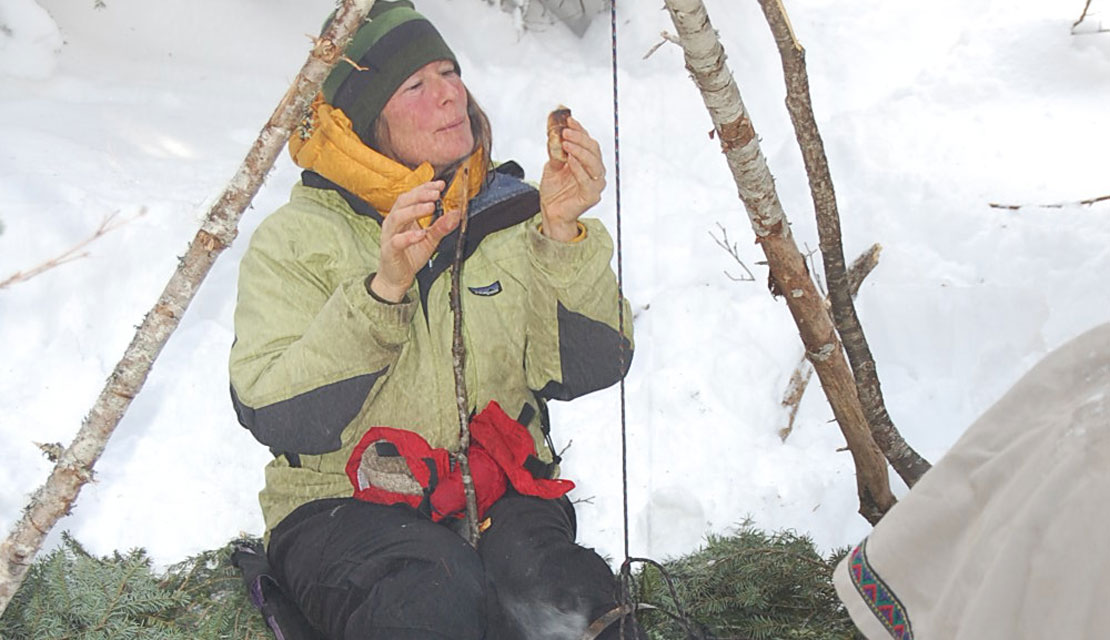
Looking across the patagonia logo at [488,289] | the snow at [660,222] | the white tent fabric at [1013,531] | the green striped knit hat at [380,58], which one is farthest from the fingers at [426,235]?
the snow at [660,222]

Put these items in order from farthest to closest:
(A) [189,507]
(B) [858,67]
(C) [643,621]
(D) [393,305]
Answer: (B) [858,67], (A) [189,507], (C) [643,621], (D) [393,305]

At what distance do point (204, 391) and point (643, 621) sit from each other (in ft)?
6.52

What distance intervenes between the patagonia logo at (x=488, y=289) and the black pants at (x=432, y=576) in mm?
449

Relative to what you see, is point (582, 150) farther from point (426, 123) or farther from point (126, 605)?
point (126, 605)

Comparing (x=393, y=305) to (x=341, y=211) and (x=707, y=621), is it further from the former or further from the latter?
(x=707, y=621)

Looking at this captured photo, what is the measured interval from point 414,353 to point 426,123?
48 centimetres

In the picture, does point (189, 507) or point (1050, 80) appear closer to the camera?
point (189, 507)

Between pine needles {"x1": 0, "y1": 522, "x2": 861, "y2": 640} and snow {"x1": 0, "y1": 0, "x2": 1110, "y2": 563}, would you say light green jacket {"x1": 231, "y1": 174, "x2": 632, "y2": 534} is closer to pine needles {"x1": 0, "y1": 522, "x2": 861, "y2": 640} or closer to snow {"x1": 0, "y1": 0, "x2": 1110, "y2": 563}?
pine needles {"x1": 0, "y1": 522, "x2": 861, "y2": 640}

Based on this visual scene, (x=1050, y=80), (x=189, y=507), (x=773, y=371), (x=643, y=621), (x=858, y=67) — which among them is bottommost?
(x=643, y=621)

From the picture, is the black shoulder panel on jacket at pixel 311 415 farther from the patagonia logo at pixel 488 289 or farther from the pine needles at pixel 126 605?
the pine needles at pixel 126 605

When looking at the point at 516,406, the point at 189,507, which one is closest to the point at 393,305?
the point at 516,406

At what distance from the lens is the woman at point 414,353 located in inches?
71.2

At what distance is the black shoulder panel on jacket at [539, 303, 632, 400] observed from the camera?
6.64 ft

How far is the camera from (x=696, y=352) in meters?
3.77
